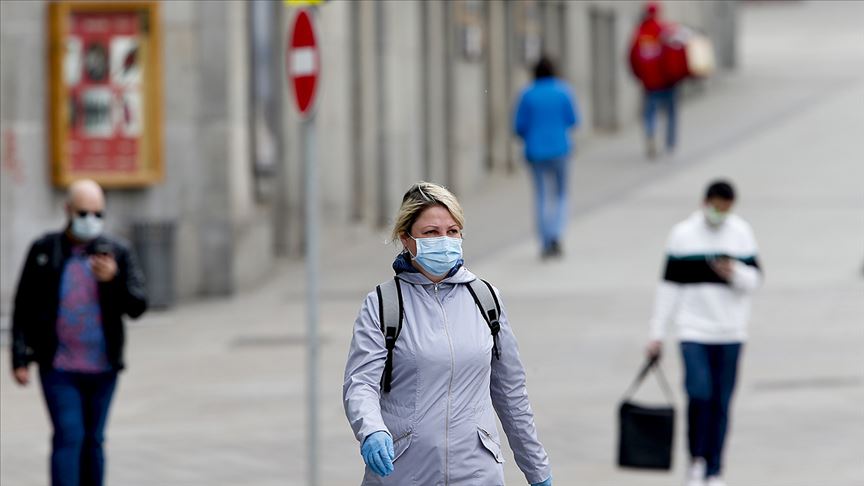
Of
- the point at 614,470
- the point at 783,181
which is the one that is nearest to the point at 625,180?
the point at 783,181

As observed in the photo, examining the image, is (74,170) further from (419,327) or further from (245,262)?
(419,327)

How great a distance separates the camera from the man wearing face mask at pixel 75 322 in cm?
834

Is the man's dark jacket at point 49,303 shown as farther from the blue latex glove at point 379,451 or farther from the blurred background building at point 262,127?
the blurred background building at point 262,127

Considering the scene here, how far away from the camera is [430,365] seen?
501 centimetres

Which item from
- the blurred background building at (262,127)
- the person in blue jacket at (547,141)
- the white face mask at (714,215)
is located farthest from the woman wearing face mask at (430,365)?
the person in blue jacket at (547,141)

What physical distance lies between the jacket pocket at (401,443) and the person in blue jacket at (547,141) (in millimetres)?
12639

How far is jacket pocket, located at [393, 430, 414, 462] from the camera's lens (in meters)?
5.00

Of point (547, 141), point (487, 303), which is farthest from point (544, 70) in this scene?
point (487, 303)

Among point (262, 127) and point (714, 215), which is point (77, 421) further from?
point (262, 127)

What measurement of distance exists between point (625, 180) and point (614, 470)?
14102 mm

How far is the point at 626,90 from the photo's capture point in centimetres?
3059

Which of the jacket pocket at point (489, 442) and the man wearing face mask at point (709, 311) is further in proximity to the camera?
the man wearing face mask at point (709, 311)

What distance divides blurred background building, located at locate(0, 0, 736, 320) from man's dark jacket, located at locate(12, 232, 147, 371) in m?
8.26

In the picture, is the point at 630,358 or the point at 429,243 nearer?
the point at 429,243
